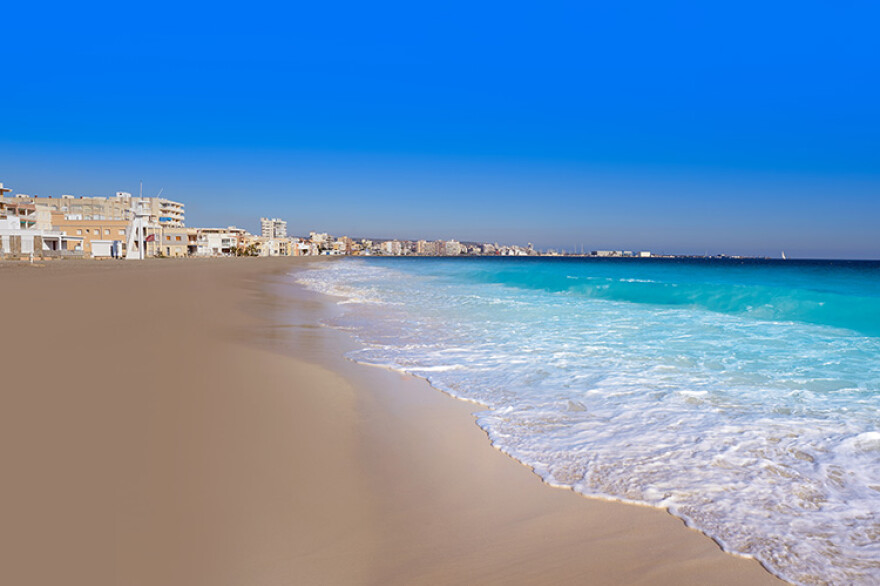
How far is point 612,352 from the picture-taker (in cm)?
747

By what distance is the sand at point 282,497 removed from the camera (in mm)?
2141

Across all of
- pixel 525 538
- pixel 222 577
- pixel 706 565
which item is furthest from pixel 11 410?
pixel 706 565

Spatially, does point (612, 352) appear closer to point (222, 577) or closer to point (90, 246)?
point (222, 577)

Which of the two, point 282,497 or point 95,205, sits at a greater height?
point 95,205

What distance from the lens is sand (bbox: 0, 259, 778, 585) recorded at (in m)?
2.14

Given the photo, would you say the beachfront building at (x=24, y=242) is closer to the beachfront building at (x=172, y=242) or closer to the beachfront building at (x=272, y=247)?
the beachfront building at (x=172, y=242)

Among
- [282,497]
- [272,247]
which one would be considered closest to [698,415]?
[282,497]

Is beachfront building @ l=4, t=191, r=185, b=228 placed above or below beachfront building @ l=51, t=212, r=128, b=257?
above

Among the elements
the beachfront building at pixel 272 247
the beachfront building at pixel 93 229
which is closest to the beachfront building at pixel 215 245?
the beachfront building at pixel 272 247

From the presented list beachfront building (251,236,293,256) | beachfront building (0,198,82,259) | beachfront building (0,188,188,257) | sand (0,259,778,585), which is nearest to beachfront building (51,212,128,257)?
beachfront building (0,188,188,257)

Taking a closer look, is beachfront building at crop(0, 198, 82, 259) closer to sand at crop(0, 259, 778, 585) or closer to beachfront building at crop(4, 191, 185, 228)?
beachfront building at crop(4, 191, 185, 228)

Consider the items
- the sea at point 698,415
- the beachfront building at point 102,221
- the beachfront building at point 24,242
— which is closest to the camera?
the sea at point 698,415

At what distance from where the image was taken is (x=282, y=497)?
274 cm

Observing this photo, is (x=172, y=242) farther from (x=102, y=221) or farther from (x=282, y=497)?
(x=282, y=497)
